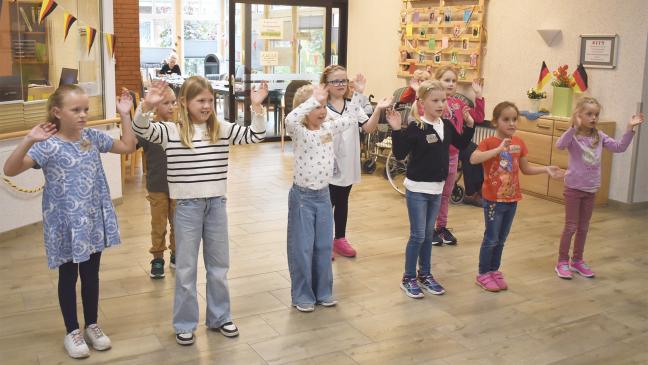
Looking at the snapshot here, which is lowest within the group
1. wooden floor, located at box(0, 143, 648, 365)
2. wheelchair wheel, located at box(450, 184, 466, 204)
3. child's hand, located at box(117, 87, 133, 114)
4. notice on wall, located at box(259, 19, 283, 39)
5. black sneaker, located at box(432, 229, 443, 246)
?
wooden floor, located at box(0, 143, 648, 365)

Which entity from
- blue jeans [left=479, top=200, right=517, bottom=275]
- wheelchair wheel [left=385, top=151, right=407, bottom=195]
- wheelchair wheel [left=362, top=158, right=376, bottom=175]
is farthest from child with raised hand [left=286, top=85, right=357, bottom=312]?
wheelchair wheel [left=362, top=158, right=376, bottom=175]

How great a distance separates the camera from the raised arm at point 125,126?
3084 mm

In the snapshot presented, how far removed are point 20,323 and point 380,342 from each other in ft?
6.15

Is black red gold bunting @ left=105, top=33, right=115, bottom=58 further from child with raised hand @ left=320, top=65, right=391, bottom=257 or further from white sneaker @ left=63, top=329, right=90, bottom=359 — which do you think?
white sneaker @ left=63, top=329, right=90, bottom=359

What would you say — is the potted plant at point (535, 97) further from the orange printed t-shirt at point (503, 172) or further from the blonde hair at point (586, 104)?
the orange printed t-shirt at point (503, 172)

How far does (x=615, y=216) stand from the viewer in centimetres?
634

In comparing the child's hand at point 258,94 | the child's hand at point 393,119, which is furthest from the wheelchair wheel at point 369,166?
the child's hand at point 258,94

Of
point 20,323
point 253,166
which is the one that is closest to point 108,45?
point 253,166

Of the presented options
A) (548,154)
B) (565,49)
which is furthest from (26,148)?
(565,49)

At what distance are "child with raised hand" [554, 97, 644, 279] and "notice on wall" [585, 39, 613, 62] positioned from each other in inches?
95.1

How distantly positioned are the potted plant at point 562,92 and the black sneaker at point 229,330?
4.69 meters

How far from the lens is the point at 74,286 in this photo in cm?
320

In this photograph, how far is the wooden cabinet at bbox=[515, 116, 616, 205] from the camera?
6.66 meters

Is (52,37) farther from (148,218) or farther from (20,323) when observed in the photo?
(20,323)
